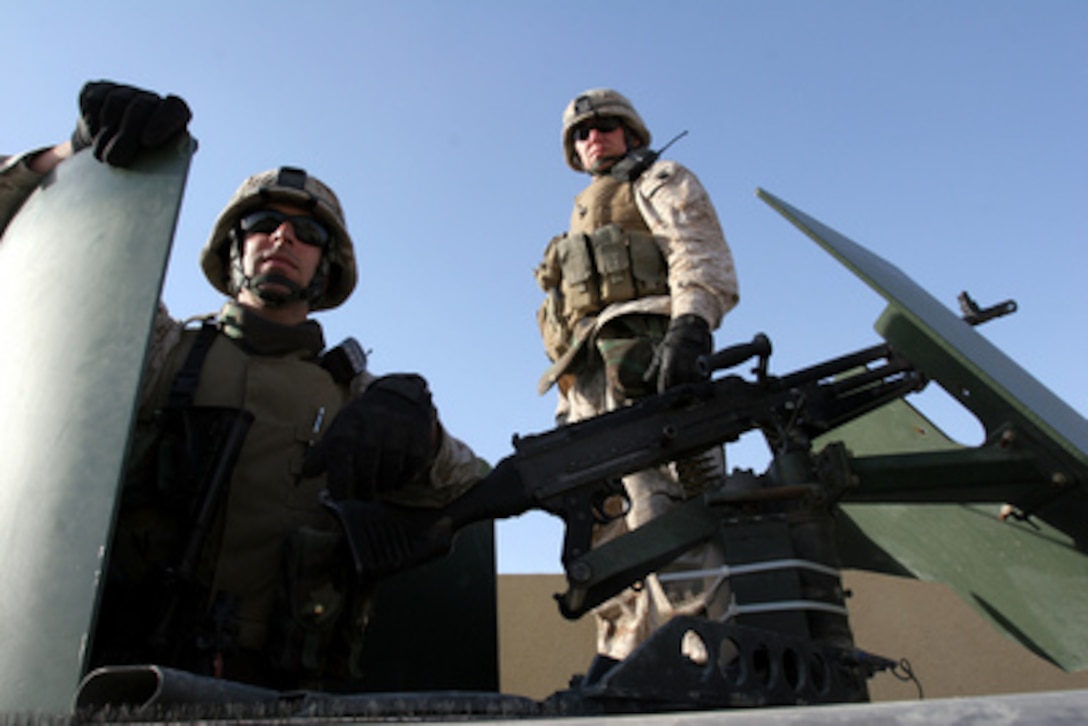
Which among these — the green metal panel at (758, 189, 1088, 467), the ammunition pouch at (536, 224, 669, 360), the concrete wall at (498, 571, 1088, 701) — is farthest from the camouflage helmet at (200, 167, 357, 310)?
the concrete wall at (498, 571, 1088, 701)

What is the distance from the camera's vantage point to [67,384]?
1.36 meters

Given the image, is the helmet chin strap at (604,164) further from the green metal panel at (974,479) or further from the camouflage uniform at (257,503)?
the camouflage uniform at (257,503)

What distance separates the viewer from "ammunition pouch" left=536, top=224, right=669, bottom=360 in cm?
343

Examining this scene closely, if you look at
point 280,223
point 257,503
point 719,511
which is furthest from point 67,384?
point 280,223

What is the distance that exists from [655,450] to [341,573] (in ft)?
2.81

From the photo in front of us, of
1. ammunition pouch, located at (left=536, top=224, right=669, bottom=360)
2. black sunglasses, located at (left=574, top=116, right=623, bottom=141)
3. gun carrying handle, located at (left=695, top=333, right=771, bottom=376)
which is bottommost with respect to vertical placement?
gun carrying handle, located at (left=695, top=333, right=771, bottom=376)

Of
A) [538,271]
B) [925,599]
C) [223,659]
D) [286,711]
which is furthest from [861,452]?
[286,711]

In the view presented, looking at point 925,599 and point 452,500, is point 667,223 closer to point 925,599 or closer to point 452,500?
point 452,500

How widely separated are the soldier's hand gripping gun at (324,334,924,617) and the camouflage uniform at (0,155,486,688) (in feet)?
0.51

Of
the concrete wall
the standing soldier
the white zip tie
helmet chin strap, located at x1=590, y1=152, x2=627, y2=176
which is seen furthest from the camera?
the concrete wall

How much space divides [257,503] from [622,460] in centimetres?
90

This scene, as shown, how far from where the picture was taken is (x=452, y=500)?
2.34m

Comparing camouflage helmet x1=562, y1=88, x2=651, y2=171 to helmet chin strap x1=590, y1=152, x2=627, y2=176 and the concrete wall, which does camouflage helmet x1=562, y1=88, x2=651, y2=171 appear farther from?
the concrete wall

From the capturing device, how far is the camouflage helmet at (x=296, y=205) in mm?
2891
